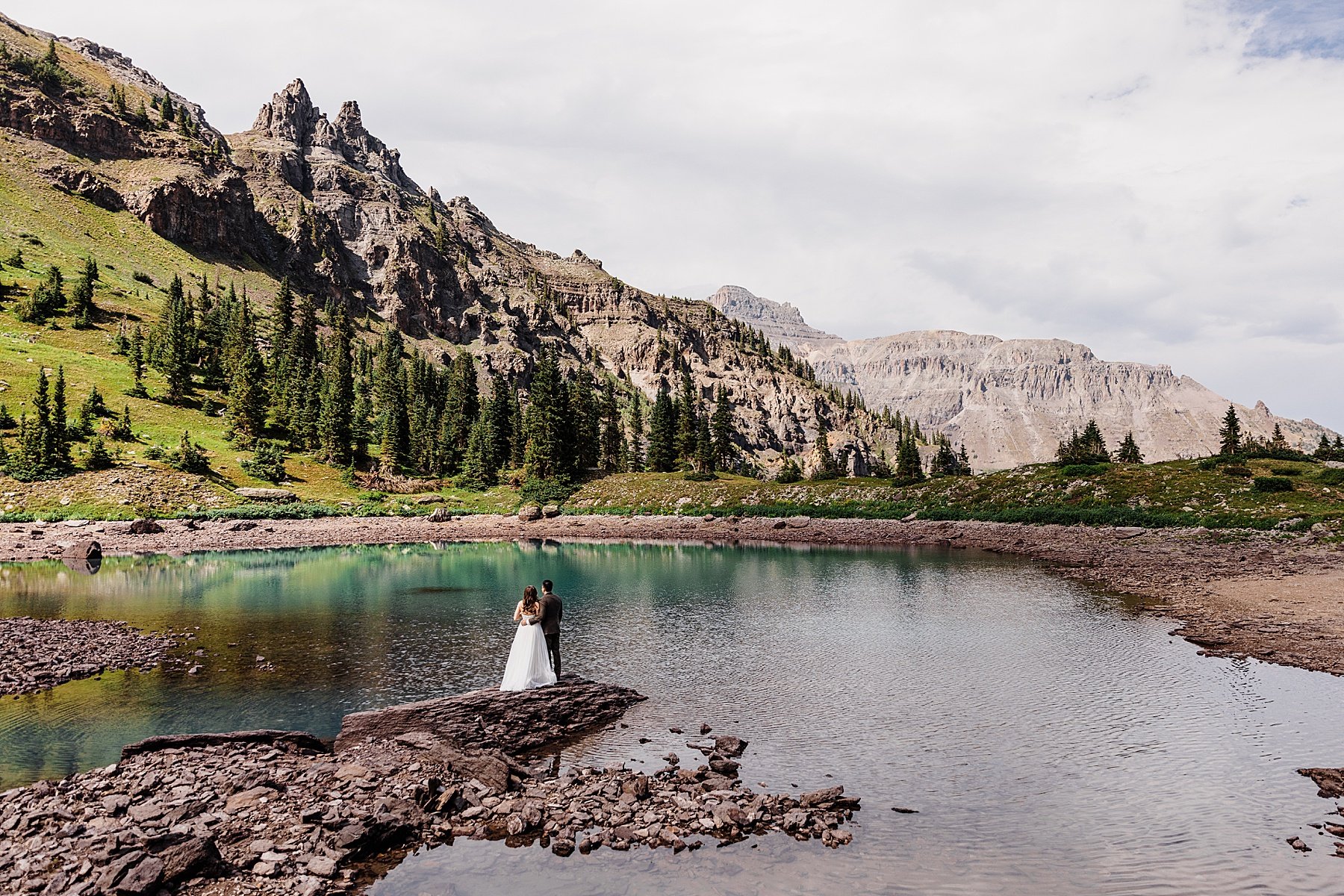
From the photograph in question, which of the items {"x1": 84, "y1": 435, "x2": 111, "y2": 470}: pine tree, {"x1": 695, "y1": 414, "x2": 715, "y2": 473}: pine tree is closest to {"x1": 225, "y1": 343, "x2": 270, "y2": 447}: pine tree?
{"x1": 84, "y1": 435, "x2": 111, "y2": 470}: pine tree

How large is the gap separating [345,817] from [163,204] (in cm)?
24008

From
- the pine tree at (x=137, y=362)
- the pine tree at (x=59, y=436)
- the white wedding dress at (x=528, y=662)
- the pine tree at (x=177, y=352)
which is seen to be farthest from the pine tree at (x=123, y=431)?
the white wedding dress at (x=528, y=662)

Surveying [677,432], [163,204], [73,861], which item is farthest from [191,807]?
[163,204]

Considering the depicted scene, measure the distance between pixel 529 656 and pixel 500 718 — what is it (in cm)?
223

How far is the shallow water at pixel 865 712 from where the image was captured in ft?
40.1

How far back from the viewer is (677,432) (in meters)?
146

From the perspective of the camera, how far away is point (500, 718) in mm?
18469

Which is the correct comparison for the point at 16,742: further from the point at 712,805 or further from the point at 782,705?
the point at 782,705

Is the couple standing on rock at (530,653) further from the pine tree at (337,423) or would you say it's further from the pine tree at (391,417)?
the pine tree at (337,423)

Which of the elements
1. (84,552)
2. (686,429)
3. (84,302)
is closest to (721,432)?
(686,429)

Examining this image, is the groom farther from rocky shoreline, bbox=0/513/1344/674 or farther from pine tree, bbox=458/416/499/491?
pine tree, bbox=458/416/499/491

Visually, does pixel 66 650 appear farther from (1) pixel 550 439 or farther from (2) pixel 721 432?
(2) pixel 721 432

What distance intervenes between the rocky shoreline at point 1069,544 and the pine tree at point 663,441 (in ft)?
128

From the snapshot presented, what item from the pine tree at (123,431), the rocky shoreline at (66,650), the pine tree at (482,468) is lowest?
the rocky shoreline at (66,650)
